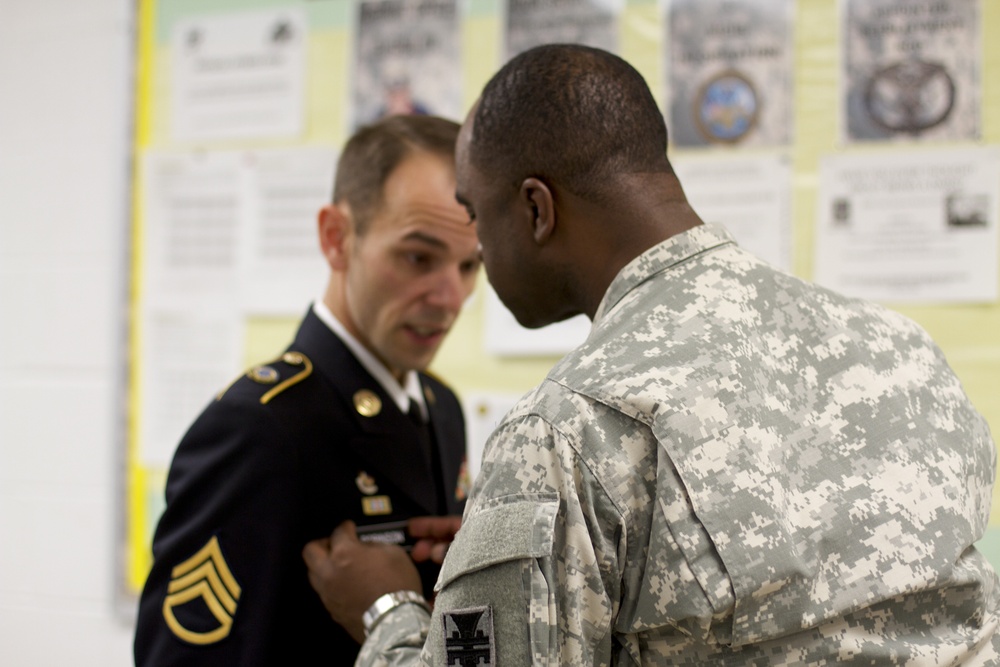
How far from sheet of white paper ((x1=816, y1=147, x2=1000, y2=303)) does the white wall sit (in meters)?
1.69

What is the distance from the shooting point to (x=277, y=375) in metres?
1.27

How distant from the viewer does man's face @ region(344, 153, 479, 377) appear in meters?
1.36

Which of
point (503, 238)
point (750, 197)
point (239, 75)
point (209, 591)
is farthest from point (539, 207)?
point (239, 75)

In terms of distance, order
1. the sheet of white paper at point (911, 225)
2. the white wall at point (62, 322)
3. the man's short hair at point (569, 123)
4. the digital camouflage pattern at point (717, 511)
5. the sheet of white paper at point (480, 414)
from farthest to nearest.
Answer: the white wall at point (62, 322) < the sheet of white paper at point (480, 414) < the sheet of white paper at point (911, 225) < the man's short hair at point (569, 123) < the digital camouflage pattern at point (717, 511)

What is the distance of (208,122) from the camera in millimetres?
2303

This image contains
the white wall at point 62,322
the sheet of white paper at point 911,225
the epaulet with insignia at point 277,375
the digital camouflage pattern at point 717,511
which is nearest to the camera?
the digital camouflage pattern at point 717,511

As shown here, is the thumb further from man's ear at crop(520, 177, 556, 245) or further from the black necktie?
man's ear at crop(520, 177, 556, 245)

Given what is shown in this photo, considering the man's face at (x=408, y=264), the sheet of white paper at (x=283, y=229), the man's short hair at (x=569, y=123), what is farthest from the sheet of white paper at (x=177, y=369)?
the man's short hair at (x=569, y=123)

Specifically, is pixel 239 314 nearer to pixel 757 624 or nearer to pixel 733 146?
pixel 733 146

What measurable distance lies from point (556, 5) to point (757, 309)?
1.35 metres

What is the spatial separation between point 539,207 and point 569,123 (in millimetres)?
88

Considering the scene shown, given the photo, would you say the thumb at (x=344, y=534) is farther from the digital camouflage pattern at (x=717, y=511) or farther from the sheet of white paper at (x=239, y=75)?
the sheet of white paper at (x=239, y=75)

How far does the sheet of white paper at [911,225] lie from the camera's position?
177cm

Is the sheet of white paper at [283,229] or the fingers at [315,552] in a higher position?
the sheet of white paper at [283,229]
